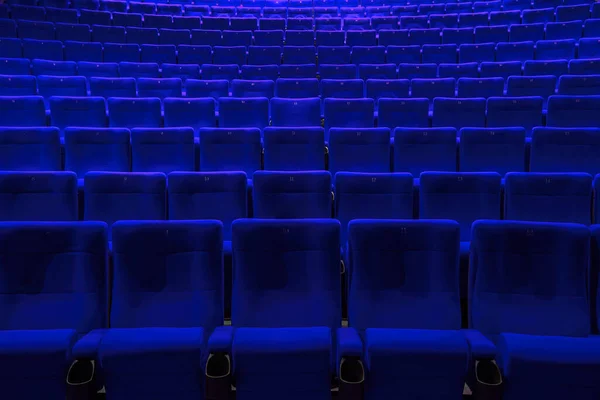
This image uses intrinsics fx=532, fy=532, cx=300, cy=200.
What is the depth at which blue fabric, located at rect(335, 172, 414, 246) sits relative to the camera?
0.58 meters

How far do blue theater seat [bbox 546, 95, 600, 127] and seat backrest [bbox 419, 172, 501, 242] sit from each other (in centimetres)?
32

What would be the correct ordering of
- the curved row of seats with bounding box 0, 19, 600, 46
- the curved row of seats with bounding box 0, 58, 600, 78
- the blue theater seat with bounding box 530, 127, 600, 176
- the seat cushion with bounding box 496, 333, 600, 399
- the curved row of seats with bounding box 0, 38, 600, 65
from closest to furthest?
1. the seat cushion with bounding box 496, 333, 600, 399
2. the blue theater seat with bounding box 530, 127, 600, 176
3. the curved row of seats with bounding box 0, 58, 600, 78
4. the curved row of seats with bounding box 0, 38, 600, 65
5. the curved row of seats with bounding box 0, 19, 600, 46

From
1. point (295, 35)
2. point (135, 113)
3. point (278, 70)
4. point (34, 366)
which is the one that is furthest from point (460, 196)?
point (295, 35)

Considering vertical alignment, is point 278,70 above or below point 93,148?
above

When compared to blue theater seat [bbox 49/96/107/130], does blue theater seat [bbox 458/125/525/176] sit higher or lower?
lower

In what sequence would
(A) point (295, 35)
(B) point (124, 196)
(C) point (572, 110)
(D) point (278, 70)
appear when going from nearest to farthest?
(B) point (124, 196)
(C) point (572, 110)
(D) point (278, 70)
(A) point (295, 35)

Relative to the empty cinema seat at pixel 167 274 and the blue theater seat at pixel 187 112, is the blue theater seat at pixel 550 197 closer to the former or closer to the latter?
the empty cinema seat at pixel 167 274

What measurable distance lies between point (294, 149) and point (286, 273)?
296 mm

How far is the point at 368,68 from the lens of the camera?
1.12 meters

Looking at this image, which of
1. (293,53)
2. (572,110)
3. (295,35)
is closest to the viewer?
(572,110)

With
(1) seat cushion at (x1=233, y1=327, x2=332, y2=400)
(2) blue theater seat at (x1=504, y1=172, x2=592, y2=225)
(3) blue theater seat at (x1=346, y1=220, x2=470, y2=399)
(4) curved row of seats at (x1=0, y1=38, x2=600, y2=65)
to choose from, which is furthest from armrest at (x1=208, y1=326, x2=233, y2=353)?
(4) curved row of seats at (x1=0, y1=38, x2=600, y2=65)

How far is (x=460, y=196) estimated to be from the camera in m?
0.58

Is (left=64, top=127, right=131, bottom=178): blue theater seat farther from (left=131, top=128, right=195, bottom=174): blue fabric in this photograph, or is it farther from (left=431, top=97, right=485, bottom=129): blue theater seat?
(left=431, top=97, right=485, bottom=129): blue theater seat

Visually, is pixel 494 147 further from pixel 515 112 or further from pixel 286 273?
pixel 286 273
